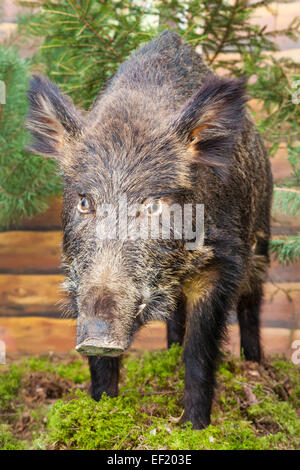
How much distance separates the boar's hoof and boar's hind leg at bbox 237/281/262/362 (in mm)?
2339

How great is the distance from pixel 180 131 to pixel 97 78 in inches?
66.2

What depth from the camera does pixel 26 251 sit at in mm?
5238

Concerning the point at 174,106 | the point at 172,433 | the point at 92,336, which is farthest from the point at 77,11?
the point at 172,433

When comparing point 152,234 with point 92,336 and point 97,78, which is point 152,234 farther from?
point 97,78

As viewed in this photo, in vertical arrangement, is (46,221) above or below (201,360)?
above

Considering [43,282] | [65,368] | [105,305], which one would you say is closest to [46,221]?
[43,282]

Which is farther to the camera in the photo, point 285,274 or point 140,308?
point 285,274

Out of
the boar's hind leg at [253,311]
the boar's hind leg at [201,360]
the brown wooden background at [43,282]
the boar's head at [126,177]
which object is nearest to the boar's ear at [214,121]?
the boar's head at [126,177]

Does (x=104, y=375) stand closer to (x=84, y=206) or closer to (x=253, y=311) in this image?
(x=84, y=206)

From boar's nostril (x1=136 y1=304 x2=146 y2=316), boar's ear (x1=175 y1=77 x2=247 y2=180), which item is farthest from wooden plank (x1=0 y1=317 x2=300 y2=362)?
boar's nostril (x1=136 y1=304 x2=146 y2=316)

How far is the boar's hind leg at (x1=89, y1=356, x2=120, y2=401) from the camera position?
3.02m

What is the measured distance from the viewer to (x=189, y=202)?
8.63 feet

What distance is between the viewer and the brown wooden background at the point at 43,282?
5.23 metres

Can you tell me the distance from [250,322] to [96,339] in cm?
252
